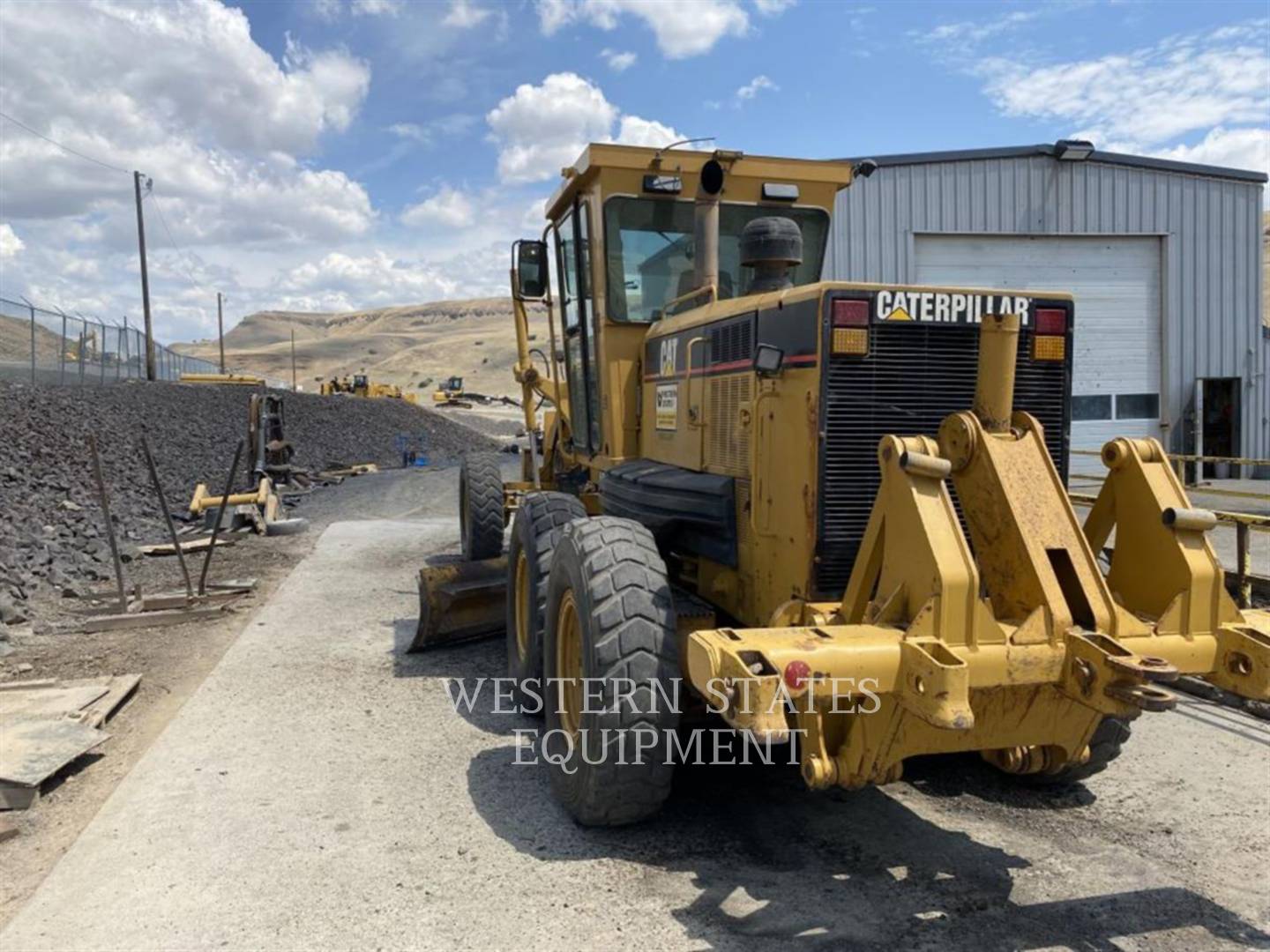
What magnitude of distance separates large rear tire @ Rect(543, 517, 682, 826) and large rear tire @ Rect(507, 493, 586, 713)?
34.8 inches

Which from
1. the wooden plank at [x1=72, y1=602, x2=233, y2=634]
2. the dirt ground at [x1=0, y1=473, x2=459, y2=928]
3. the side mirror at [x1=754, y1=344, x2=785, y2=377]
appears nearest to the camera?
the side mirror at [x1=754, y1=344, x2=785, y2=377]

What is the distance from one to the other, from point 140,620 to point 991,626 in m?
6.80

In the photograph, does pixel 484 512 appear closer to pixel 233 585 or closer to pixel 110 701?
pixel 233 585

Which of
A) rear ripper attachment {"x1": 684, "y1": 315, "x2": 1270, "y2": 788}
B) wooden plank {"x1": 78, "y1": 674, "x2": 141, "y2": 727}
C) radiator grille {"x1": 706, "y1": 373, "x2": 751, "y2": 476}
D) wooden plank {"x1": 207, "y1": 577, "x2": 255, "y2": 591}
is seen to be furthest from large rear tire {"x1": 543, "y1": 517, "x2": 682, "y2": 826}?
wooden plank {"x1": 207, "y1": 577, "x2": 255, "y2": 591}

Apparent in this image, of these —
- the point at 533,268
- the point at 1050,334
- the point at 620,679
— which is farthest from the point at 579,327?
the point at 620,679

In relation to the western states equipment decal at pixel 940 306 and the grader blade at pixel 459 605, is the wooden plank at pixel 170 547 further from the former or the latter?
the western states equipment decal at pixel 940 306

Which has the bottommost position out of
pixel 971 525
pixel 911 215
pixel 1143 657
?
pixel 1143 657

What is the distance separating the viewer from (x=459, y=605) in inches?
269

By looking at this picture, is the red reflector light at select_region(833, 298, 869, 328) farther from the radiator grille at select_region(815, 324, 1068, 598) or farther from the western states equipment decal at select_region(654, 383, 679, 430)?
the western states equipment decal at select_region(654, 383, 679, 430)

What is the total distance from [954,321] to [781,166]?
2.62 metres

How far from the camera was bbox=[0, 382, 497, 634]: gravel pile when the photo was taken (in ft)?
31.9

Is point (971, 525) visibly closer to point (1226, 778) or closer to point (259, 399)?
point (1226, 778)

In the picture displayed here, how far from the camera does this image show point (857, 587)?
3.63 m

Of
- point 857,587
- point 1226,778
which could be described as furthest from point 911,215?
point 857,587
